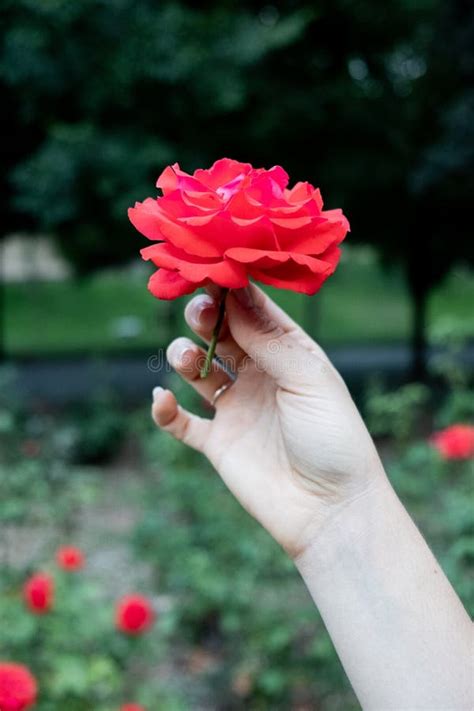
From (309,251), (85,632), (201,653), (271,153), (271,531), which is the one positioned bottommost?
(201,653)

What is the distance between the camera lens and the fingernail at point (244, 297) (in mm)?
1280

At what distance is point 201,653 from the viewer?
341 cm

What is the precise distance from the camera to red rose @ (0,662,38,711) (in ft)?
5.24

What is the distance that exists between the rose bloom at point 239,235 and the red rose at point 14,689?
1041 mm

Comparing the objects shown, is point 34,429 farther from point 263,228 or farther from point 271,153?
point 263,228

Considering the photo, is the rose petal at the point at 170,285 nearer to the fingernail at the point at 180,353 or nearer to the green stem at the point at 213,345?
the green stem at the point at 213,345

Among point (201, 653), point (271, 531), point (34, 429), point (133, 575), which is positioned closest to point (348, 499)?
point (271, 531)

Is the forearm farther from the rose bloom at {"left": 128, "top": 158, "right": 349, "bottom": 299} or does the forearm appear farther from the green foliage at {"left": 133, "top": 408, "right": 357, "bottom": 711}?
the green foliage at {"left": 133, "top": 408, "right": 357, "bottom": 711}

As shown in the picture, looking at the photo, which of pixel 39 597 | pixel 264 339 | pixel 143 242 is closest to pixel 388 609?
pixel 264 339

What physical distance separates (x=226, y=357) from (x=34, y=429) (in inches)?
156

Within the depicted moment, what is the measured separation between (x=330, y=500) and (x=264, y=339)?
0.30m

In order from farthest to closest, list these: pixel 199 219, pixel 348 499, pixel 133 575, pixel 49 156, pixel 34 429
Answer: pixel 49 156, pixel 34 429, pixel 133 575, pixel 348 499, pixel 199 219

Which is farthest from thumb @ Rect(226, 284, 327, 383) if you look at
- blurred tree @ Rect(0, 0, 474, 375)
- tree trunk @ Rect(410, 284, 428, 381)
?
tree trunk @ Rect(410, 284, 428, 381)

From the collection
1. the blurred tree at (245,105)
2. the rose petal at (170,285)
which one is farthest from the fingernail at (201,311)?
the blurred tree at (245,105)
